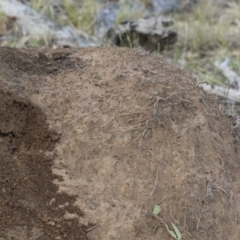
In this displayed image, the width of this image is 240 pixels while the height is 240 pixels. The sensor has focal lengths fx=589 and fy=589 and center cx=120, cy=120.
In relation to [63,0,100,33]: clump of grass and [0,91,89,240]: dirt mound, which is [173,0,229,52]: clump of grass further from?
[0,91,89,240]: dirt mound

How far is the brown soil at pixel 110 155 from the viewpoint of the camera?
2.36 metres

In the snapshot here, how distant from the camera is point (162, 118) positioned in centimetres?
264

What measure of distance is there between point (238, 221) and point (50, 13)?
378 cm

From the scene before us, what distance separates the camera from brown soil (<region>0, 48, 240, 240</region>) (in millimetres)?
2355

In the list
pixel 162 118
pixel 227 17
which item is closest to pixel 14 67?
pixel 162 118

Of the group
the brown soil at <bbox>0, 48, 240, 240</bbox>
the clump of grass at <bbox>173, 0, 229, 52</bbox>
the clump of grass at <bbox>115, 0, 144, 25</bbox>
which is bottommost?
the clump of grass at <bbox>173, 0, 229, 52</bbox>

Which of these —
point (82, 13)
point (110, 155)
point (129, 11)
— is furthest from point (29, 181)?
point (129, 11)

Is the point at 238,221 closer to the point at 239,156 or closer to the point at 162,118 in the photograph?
the point at 239,156

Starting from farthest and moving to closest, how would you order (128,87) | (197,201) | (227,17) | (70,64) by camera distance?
(227,17), (70,64), (128,87), (197,201)

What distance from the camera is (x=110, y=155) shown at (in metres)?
2.52

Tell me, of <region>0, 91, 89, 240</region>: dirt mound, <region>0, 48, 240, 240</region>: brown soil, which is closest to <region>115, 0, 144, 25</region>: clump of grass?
<region>0, 48, 240, 240</region>: brown soil

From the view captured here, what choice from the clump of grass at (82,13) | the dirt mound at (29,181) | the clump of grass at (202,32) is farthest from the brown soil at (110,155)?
the clump of grass at (202,32)

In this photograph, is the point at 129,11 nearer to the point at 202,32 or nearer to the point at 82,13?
the point at 82,13

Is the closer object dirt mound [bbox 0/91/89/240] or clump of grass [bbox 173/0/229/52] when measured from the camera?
dirt mound [bbox 0/91/89/240]
